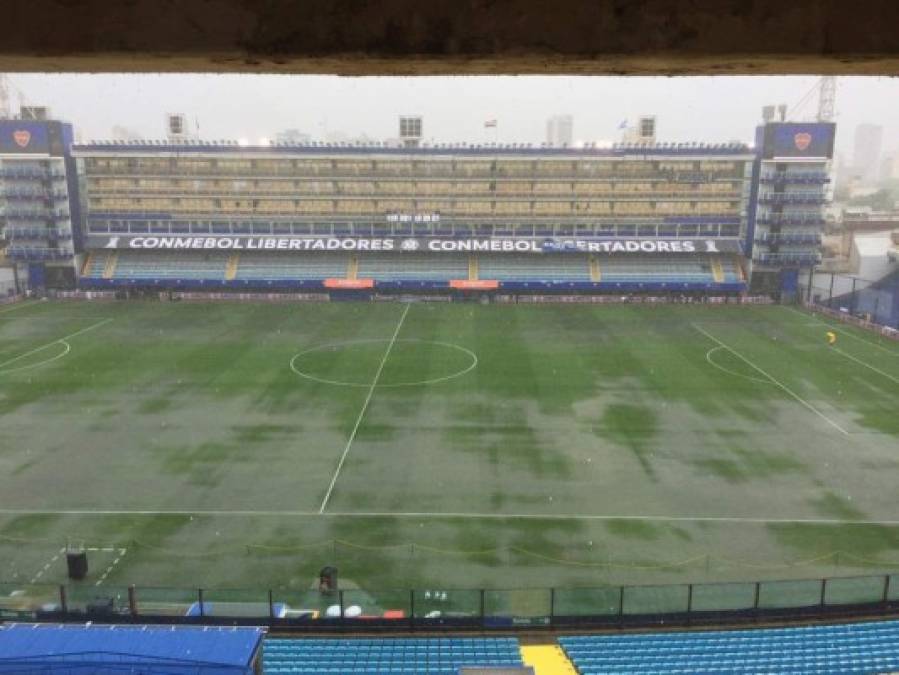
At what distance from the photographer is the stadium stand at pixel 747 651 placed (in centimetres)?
1209

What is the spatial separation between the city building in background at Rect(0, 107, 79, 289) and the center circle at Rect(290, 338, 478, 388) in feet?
93.5

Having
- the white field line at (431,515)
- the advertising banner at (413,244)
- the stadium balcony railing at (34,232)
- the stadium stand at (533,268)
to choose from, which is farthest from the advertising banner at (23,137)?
the white field line at (431,515)

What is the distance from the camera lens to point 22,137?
54.8 meters

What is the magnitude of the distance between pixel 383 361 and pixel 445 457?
12.8 meters

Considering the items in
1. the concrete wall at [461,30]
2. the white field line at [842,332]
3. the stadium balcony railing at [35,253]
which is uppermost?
the concrete wall at [461,30]

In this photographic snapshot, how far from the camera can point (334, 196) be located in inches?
2327

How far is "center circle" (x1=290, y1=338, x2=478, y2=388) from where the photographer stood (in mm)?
32750

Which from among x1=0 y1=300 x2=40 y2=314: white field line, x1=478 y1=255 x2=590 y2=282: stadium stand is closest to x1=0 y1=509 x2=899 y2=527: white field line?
x1=0 y1=300 x2=40 y2=314: white field line

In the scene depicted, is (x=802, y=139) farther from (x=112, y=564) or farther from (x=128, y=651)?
(x=128, y=651)

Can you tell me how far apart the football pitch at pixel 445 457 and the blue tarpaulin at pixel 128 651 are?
7.42 m

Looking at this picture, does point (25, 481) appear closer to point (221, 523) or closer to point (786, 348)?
point (221, 523)

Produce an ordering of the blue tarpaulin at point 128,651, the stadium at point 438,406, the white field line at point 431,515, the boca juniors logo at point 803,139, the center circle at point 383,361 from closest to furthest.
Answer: the blue tarpaulin at point 128,651, the stadium at point 438,406, the white field line at point 431,515, the center circle at point 383,361, the boca juniors logo at point 803,139

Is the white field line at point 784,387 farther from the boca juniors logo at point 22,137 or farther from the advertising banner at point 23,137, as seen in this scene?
the boca juniors logo at point 22,137

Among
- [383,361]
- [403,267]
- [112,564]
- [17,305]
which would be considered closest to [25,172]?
[17,305]
